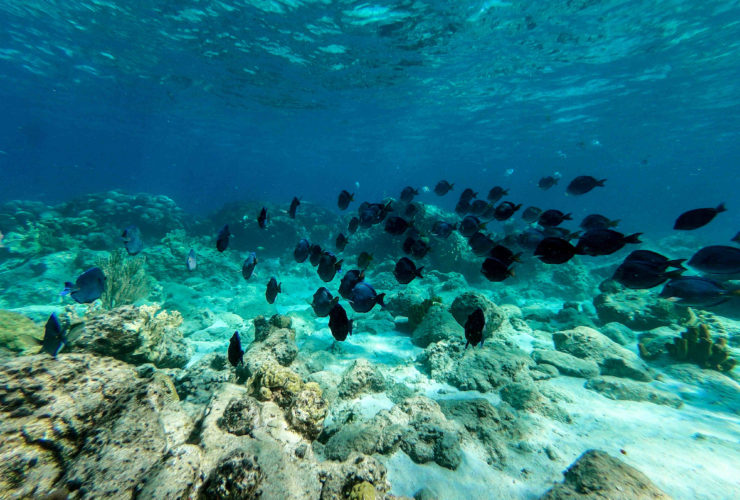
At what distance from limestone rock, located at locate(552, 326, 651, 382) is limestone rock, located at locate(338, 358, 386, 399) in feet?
15.7

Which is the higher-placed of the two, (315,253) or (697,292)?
(697,292)

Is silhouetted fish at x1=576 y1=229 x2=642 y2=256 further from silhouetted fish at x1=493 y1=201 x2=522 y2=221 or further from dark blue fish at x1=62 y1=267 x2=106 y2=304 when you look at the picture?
dark blue fish at x1=62 y1=267 x2=106 y2=304

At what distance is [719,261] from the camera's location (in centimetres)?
384

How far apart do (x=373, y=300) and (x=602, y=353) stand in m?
6.04

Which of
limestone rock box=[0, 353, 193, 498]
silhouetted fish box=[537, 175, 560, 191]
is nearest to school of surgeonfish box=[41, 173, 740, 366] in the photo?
limestone rock box=[0, 353, 193, 498]

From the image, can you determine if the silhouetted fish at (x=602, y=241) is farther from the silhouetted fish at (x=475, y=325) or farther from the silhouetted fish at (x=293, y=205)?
the silhouetted fish at (x=293, y=205)

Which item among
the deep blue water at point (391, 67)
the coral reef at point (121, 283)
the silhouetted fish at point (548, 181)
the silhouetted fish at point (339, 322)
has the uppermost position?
the deep blue water at point (391, 67)

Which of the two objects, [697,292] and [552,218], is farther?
[552,218]

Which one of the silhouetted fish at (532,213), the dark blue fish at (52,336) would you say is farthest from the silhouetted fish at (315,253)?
the silhouetted fish at (532,213)

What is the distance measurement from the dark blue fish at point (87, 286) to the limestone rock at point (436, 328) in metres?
6.05

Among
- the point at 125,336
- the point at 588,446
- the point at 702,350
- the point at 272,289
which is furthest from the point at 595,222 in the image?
the point at 125,336

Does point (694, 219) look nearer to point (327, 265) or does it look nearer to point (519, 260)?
point (519, 260)

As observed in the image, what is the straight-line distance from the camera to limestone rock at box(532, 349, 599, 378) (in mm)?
6043

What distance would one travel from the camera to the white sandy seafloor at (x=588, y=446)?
10.9ft
